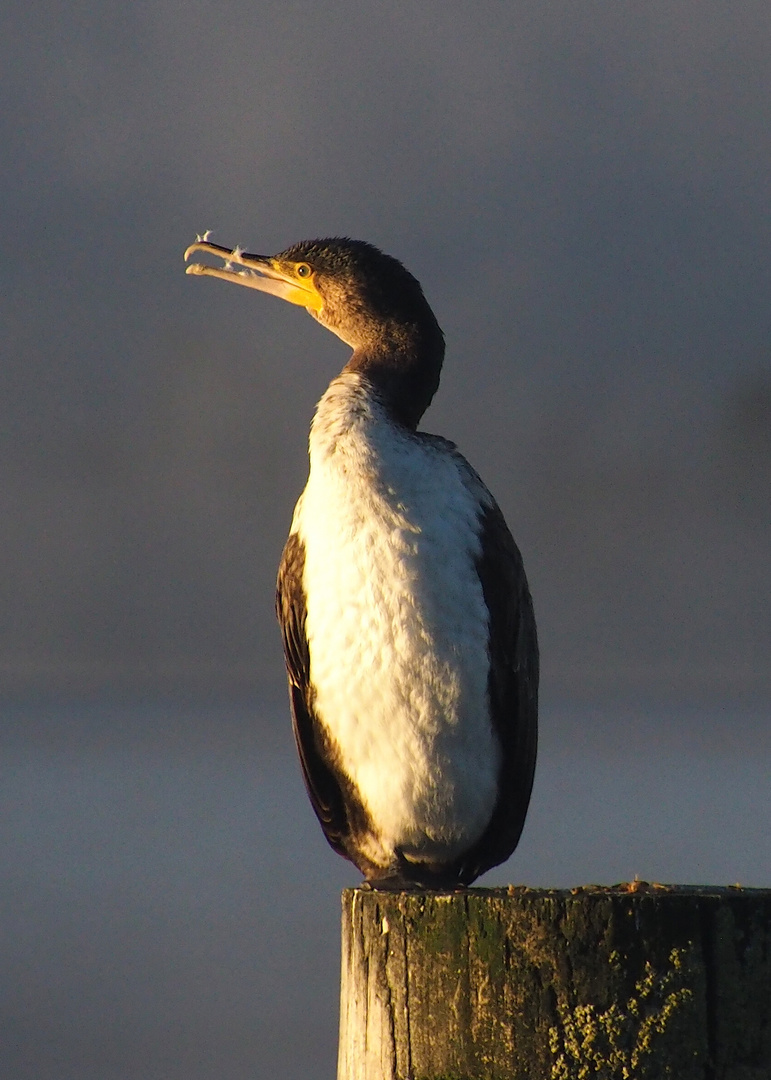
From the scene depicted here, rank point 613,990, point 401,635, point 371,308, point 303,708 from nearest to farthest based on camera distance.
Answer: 1. point 613,990
2. point 401,635
3. point 303,708
4. point 371,308

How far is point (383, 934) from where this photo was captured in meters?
3.74

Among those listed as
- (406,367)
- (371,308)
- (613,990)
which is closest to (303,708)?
(406,367)

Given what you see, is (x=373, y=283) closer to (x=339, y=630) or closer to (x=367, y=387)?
(x=367, y=387)

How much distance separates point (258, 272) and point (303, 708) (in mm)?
2283

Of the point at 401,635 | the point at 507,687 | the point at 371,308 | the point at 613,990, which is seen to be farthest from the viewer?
the point at 371,308

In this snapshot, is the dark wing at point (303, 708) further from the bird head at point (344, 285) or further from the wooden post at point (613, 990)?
the wooden post at point (613, 990)

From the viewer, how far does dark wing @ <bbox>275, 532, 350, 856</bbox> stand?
541 cm

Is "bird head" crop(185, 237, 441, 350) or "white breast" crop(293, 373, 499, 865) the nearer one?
"white breast" crop(293, 373, 499, 865)

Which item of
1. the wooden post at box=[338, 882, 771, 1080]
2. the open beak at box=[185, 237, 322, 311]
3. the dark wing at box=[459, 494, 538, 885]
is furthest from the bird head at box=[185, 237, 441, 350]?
the wooden post at box=[338, 882, 771, 1080]

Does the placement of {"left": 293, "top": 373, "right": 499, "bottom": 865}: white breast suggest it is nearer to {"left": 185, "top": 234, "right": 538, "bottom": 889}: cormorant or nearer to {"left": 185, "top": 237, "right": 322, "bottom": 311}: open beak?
{"left": 185, "top": 234, "right": 538, "bottom": 889}: cormorant

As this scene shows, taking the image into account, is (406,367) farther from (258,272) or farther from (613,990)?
(613,990)

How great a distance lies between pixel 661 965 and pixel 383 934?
0.79m

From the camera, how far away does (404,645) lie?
16.1ft

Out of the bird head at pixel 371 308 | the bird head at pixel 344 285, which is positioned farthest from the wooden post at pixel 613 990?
the bird head at pixel 344 285
